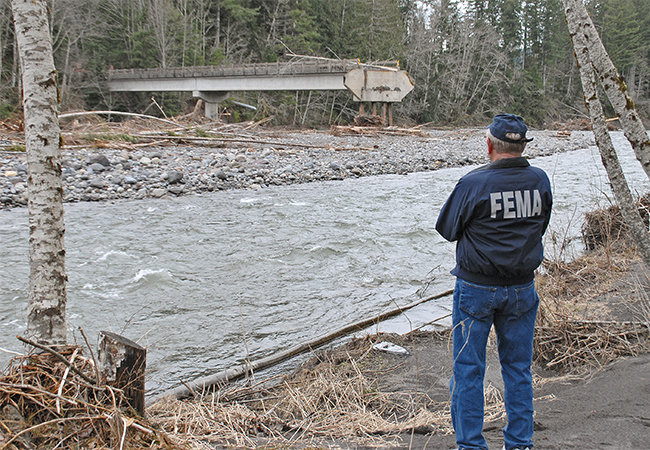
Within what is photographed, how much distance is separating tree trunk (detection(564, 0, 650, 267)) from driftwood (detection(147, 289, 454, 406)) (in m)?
2.72

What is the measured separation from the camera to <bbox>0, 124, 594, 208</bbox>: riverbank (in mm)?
14230

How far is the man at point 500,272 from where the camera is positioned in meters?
2.88

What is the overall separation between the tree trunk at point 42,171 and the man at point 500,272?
260 centimetres

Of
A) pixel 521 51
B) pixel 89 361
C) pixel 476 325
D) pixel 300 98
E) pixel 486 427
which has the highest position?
pixel 521 51

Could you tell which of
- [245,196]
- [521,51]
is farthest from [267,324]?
[521,51]

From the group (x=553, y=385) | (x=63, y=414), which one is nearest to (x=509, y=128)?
(x=553, y=385)

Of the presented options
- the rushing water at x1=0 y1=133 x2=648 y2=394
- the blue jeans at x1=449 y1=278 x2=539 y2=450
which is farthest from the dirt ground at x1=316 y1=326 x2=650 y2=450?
the rushing water at x1=0 y1=133 x2=648 y2=394

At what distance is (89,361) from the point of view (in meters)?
2.87

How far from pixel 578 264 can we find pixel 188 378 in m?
5.66

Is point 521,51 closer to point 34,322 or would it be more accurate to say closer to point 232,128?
point 232,128

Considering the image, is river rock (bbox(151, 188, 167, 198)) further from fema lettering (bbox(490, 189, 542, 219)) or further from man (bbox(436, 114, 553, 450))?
fema lettering (bbox(490, 189, 542, 219))

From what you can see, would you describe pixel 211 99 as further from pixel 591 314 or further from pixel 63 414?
pixel 63 414

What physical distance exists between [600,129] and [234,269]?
6046 millimetres

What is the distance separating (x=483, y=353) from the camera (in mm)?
3020
